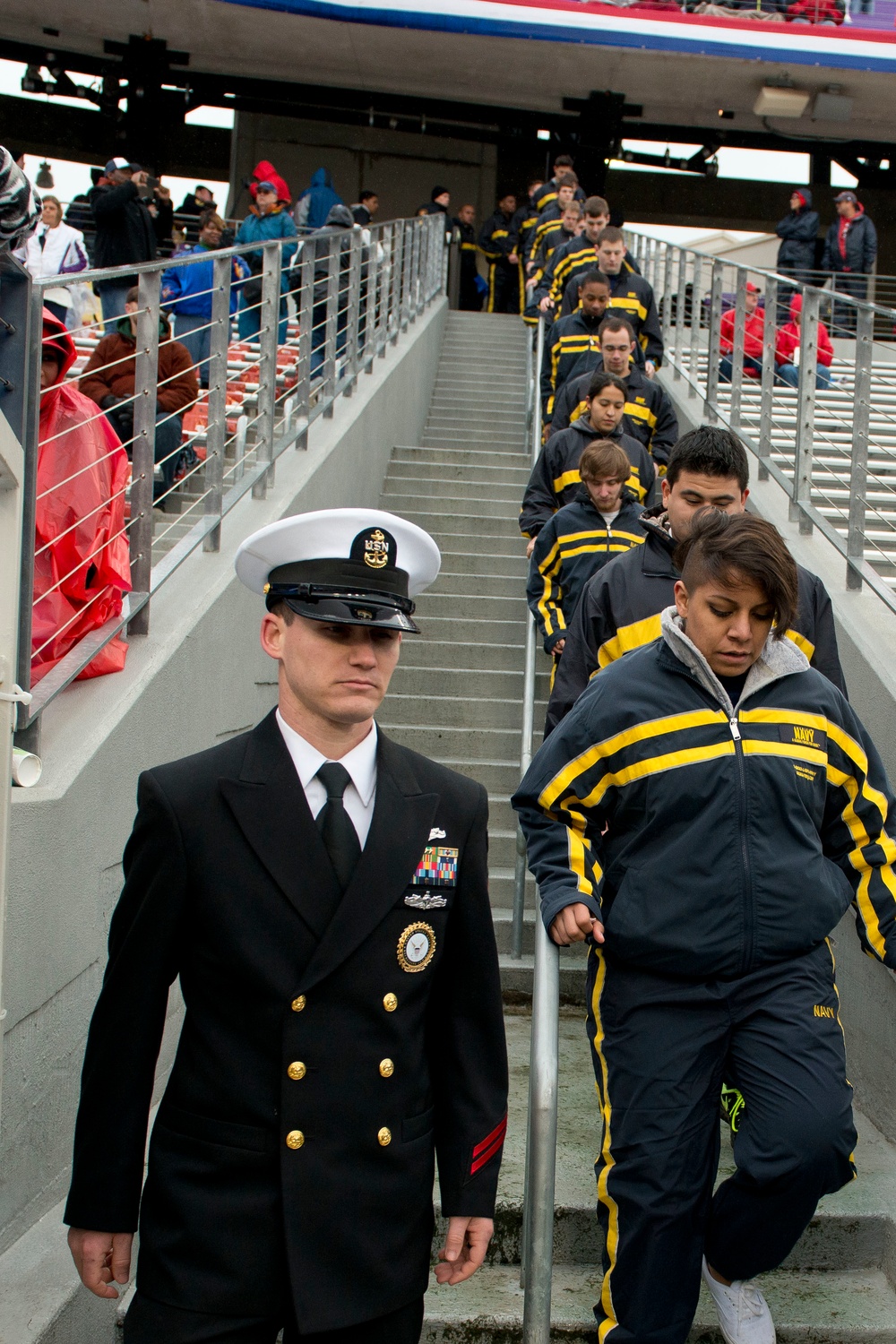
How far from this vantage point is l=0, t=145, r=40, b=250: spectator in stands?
116 inches

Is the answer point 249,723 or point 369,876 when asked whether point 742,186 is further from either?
point 369,876

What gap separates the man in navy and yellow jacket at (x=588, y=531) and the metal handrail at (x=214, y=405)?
127 centimetres

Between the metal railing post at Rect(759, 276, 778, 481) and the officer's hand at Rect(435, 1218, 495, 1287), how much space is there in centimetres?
508

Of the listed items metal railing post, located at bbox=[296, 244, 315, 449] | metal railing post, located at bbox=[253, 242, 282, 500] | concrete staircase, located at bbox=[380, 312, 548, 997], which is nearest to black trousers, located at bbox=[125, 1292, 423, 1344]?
concrete staircase, located at bbox=[380, 312, 548, 997]

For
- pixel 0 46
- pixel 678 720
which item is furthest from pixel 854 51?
pixel 678 720

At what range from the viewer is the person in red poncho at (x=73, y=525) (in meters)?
3.69

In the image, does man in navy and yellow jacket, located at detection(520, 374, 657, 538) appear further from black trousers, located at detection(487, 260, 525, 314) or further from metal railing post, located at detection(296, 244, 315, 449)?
black trousers, located at detection(487, 260, 525, 314)

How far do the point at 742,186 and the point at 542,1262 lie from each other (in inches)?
1013

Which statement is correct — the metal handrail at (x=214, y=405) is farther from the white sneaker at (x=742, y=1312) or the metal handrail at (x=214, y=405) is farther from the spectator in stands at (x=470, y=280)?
the spectator in stands at (x=470, y=280)

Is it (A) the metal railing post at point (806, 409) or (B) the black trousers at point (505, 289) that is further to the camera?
(B) the black trousers at point (505, 289)

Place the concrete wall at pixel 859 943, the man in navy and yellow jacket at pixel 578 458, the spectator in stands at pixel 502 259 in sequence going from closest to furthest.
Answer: the concrete wall at pixel 859 943
the man in navy and yellow jacket at pixel 578 458
the spectator in stands at pixel 502 259

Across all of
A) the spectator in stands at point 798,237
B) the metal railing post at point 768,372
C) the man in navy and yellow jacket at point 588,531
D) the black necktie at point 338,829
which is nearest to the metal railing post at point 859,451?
the man in navy and yellow jacket at point 588,531

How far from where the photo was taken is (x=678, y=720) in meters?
2.92

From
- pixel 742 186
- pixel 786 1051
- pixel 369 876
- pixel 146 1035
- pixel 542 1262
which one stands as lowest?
pixel 542 1262
